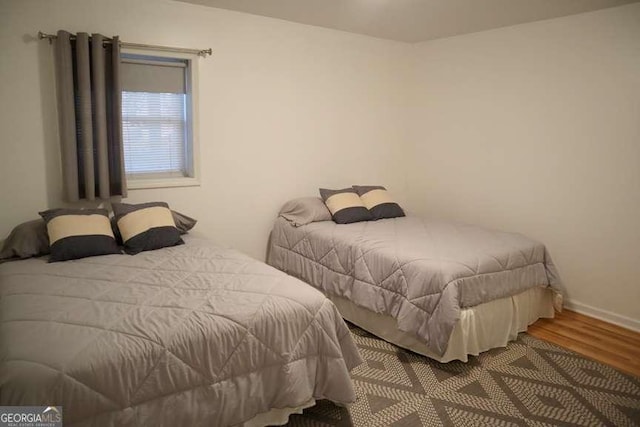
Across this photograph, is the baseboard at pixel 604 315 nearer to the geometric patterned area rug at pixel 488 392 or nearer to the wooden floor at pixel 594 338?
the wooden floor at pixel 594 338

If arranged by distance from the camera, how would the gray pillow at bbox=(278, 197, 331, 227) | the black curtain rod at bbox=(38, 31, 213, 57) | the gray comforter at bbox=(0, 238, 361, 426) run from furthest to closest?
the gray pillow at bbox=(278, 197, 331, 227) < the black curtain rod at bbox=(38, 31, 213, 57) < the gray comforter at bbox=(0, 238, 361, 426)

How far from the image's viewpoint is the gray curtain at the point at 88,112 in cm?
262

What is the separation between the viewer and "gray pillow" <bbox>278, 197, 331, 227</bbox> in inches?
139

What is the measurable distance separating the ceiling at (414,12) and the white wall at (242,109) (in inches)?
8.3

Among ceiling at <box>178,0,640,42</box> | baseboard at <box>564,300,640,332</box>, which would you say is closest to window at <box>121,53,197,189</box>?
ceiling at <box>178,0,640,42</box>

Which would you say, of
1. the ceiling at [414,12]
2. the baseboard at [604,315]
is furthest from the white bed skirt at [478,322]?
the ceiling at [414,12]

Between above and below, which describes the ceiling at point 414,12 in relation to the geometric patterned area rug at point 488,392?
above

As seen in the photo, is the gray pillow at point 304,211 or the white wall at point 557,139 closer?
the white wall at point 557,139

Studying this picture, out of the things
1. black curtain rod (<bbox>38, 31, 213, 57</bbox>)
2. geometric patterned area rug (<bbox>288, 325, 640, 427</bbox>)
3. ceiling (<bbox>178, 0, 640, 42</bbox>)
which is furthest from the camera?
ceiling (<bbox>178, 0, 640, 42</bbox>)

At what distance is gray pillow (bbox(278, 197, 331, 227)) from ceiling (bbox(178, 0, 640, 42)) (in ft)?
5.20

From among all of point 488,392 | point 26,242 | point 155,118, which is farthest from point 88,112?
point 488,392

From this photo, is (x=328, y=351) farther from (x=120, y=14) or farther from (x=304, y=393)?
(x=120, y=14)

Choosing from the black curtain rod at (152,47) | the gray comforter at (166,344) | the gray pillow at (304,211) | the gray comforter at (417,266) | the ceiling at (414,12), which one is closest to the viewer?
the gray comforter at (166,344)

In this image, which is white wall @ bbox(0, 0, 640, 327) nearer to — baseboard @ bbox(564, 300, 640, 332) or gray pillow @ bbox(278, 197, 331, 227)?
baseboard @ bbox(564, 300, 640, 332)
